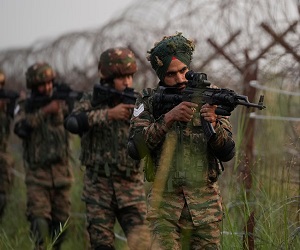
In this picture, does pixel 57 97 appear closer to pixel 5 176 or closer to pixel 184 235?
pixel 5 176

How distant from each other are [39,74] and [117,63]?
5.85ft

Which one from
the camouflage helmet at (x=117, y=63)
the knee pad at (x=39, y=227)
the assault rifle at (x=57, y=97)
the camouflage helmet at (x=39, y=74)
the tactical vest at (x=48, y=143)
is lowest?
the knee pad at (x=39, y=227)

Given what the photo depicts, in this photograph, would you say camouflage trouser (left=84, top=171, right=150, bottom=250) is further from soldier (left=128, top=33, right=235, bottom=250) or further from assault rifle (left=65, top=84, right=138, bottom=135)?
soldier (left=128, top=33, right=235, bottom=250)

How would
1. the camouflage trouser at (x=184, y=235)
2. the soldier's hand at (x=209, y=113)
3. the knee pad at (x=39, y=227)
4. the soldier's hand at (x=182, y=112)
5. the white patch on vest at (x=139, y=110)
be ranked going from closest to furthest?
the soldier's hand at (x=209, y=113) → the soldier's hand at (x=182, y=112) → the camouflage trouser at (x=184, y=235) → the white patch on vest at (x=139, y=110) → the knee pad at (x=39, y=227)

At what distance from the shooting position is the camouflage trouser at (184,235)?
4.67 m

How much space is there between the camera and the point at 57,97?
8062 millimetres

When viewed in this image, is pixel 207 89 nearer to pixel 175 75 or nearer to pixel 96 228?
pixel 175 75

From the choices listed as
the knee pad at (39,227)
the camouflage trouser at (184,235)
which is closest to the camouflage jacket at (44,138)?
the knee pad at (39,227)

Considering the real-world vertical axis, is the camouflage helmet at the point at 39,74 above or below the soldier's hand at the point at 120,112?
above

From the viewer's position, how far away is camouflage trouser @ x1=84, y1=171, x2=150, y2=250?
6.29 metres

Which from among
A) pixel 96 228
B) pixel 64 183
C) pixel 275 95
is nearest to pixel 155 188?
pixel 96 228

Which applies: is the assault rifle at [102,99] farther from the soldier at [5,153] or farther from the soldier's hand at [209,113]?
the soldier at [5,153]

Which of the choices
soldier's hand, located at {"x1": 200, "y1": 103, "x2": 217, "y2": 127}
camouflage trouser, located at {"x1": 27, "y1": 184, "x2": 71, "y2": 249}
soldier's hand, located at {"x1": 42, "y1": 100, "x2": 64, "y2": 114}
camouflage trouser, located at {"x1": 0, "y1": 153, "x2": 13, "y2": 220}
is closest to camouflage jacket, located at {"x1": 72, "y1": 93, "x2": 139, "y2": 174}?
camouflage trouser, located at {"x1": 27, "y1": 184, "x2": 71, "y2": 249}

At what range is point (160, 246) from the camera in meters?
4.69
